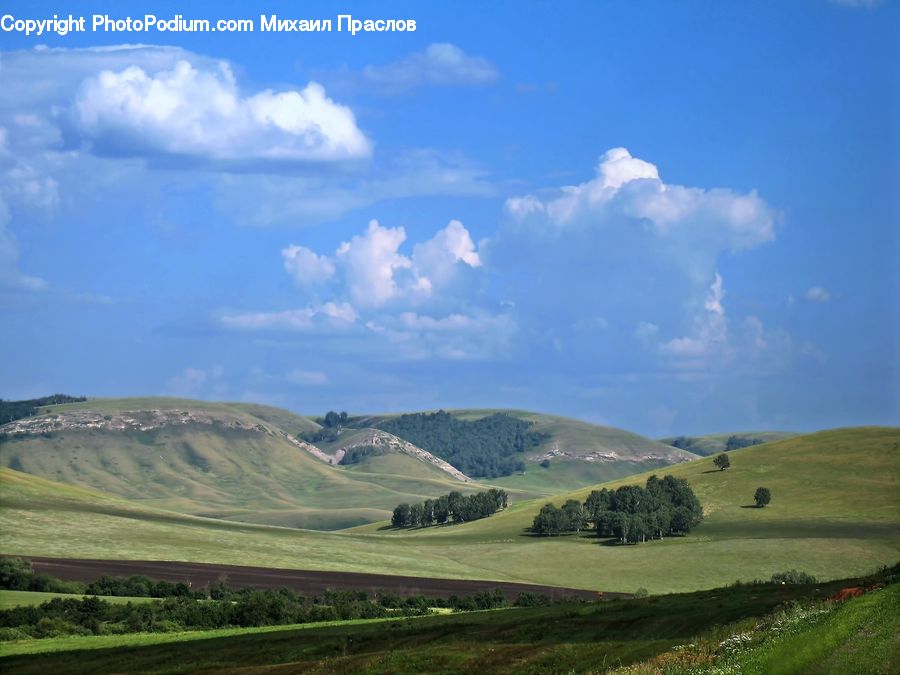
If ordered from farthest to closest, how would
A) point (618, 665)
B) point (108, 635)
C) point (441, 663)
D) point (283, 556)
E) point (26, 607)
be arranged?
point (283, 556) → point (26, 607) → point (108, 635) → point (441, 663) → point (618, 665)

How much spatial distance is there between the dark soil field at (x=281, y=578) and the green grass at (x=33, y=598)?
42.6 feet

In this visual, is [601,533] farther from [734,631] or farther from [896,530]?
[734,631]

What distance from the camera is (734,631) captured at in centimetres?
4634

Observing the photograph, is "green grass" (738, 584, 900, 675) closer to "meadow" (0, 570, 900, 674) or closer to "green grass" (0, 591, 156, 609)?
"meadow" (0, 570, 900, 674)

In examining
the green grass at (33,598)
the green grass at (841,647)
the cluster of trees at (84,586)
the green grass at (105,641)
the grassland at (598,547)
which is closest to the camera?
the green grass at (841,647)

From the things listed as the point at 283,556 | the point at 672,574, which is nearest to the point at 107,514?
the point at 283,556

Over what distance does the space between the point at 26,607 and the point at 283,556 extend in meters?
88.5

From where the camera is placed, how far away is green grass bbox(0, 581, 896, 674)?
1935 inches

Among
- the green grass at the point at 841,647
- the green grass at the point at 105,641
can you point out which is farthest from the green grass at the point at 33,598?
the green grass at the point at 841,647

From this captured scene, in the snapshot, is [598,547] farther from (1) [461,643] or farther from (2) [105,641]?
(1) [461,643]

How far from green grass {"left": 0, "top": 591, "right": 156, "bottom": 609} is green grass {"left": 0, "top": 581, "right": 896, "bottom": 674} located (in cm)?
2476

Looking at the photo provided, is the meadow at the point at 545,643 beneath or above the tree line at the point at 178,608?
above

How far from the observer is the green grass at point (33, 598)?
3819 inches

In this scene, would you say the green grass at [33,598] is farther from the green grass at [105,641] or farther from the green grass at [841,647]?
the green grass at [841,647]
